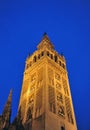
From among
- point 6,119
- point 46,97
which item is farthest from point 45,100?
point 6,119

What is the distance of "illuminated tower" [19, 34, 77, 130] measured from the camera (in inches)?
1146

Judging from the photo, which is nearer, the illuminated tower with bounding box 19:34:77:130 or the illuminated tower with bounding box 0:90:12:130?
the illuminated tower with bounding box 19:34:77:130

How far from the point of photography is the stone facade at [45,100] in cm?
2916

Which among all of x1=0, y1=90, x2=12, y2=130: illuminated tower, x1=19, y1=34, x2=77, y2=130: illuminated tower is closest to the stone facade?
x1=19, y1=34, x2=77, y2=130: illuminated tower

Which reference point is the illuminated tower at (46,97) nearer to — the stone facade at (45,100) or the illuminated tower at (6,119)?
the stone facade at (45,100)

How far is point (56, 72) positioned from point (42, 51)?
8.02 meters

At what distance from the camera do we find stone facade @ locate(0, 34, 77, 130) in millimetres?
29156

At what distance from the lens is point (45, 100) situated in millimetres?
31094

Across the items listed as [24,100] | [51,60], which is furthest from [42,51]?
[24,100]

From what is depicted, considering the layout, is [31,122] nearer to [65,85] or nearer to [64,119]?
[64,119]

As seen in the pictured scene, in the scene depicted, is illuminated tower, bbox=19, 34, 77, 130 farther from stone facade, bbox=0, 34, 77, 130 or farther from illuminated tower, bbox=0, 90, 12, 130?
illuminated tower, bbox=0, 90, 12, 130

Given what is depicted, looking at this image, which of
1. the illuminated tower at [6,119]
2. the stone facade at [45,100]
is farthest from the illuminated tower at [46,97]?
the illuminated tower at [6,119]

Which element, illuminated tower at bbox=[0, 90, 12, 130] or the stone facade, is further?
illuminated tower at bbox=[0, 90, 12, 130]

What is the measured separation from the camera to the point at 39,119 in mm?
28734
